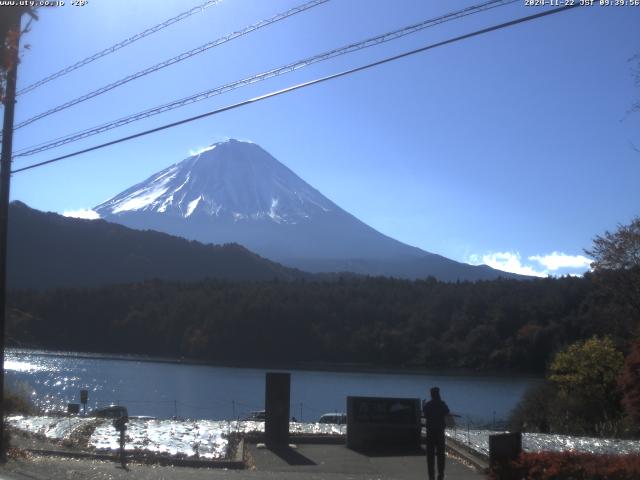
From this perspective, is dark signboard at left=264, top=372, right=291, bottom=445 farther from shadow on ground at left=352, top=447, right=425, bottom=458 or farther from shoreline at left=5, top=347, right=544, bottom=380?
shoreline at left=5, top=347, right=544, bottom=380

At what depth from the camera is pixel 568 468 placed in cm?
930

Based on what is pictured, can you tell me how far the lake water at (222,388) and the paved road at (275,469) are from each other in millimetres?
19052

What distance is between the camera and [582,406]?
78.3 feet

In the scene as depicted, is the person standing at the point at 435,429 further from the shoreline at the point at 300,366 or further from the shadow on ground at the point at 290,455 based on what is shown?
the shoreline at the point at 300,366

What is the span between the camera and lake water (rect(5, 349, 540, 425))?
37.7 m

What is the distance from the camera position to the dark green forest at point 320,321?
5053cm

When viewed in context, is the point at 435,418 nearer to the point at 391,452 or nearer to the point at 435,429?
the point at 435,429

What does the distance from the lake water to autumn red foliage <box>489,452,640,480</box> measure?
24097 mm

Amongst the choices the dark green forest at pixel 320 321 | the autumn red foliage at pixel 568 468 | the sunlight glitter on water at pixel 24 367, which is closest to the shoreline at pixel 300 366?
the dark green forest at pixel 320 321

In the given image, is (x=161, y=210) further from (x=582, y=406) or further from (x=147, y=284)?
(x=582, y=406)

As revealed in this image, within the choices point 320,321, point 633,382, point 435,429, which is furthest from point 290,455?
point 320,321

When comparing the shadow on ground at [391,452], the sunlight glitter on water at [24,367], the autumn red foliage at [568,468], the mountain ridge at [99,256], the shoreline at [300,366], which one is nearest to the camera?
the autumn red foliage at [568,468]

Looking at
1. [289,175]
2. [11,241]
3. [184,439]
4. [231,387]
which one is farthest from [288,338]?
[289,175]

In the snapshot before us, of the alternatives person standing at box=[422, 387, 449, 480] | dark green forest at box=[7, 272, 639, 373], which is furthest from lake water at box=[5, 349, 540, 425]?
person standing at box=[422, 387, 449, 480]
